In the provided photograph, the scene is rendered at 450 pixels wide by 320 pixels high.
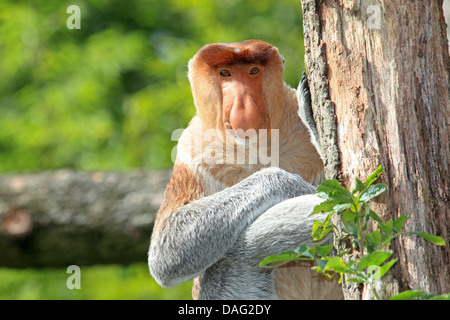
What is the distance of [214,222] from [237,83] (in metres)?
0.80

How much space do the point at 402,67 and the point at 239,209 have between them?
1.36 meters

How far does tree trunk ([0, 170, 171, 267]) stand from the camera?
6.75m

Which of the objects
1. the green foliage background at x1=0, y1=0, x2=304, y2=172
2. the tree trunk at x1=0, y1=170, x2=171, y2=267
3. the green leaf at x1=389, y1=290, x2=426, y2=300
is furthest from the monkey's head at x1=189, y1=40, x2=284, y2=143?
the green foliage background at x1=0, y1=0, x2=304, y2=172

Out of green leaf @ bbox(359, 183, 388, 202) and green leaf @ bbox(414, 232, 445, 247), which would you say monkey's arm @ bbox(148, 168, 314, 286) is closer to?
green leaf @ bbox(359, 183, 388, 202)

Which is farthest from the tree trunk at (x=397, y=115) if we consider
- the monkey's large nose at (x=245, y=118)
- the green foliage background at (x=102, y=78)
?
the green foliage background at (x=102, y=78)

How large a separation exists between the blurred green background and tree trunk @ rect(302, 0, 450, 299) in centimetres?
553

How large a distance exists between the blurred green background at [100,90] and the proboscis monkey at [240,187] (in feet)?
14.6

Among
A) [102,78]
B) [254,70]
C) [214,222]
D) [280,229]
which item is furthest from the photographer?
[102,78]

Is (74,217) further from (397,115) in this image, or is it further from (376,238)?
(376,238)

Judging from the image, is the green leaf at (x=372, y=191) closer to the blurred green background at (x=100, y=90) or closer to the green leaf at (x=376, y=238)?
the green leaf at (x=376, y=238)

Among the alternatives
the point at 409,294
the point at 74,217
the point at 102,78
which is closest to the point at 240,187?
the point at 409,294

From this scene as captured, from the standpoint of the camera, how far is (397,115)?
99.1 inches

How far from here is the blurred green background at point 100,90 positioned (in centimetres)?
886

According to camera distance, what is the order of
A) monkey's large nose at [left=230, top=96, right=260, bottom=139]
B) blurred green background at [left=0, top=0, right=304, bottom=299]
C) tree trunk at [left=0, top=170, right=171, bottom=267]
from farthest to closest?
blurred green background at [left=0, top=0, right=304, bottom=299]
tree trunk at [left=0, top=170, right=171, bottom=267]
monkey's large nose at [left=230, top=96, right=260, bottom=139]
